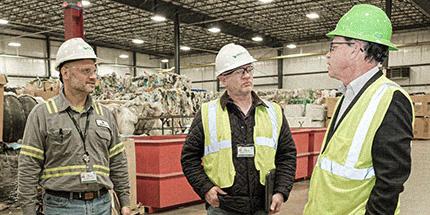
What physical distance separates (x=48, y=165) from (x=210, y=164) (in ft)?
3.28

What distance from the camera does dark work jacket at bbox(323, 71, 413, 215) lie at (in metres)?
1.36

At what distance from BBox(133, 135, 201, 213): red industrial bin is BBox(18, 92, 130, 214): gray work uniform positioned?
292cm

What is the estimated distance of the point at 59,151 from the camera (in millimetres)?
2111

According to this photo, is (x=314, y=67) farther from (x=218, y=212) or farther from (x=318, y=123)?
(x=218, y=212)

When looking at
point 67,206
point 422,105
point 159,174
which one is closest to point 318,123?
point 422,105

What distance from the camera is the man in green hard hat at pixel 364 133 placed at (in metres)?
1.37

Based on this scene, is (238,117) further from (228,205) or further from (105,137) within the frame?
(105,137)

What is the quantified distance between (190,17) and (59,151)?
17.8 metres

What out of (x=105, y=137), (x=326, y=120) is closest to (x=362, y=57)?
(x=105, y=137)

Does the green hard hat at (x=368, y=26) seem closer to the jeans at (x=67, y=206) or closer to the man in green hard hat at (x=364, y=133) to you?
the man in green hard hat at (x=364, y=133)

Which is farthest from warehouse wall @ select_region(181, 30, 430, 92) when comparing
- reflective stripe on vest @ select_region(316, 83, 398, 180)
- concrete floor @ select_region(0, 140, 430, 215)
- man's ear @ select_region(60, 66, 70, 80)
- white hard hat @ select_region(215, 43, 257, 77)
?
man's ear @ select_region(60, 66, 70, 80)

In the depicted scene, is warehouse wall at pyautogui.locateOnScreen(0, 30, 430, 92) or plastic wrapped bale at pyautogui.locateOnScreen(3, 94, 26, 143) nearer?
plastic wrapped bale at pyautogui.locateOnScreen(3, 94, 26, 143)

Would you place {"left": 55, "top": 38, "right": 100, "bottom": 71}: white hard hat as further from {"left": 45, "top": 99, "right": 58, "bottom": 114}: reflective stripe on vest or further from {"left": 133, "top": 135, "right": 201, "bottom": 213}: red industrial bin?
{"left": 133, "top": 135, "right": 201, "bottom": 213}: red industrial bin

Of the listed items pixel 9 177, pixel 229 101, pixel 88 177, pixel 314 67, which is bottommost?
pixel 9 177
